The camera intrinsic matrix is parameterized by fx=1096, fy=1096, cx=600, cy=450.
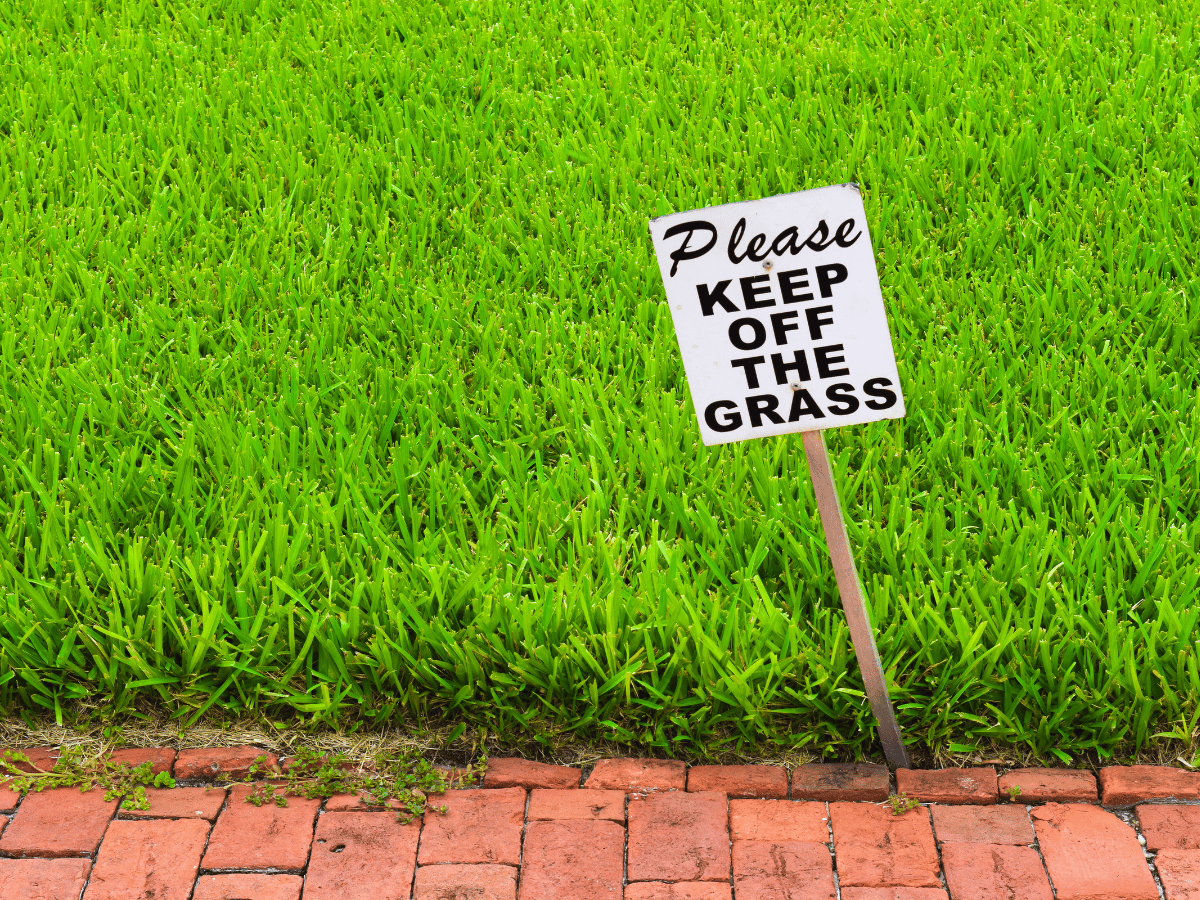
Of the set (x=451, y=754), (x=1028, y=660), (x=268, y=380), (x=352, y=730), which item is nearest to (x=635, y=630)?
(x=451, y=754)

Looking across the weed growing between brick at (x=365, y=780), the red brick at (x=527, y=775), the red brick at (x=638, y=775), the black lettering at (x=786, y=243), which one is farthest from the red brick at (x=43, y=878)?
the black lettering at (x=786, y=243)

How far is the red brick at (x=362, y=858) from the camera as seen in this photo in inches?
85.0

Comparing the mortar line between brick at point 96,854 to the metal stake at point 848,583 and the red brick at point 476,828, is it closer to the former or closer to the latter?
the red brick at point 476,828

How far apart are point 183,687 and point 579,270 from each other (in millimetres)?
1928

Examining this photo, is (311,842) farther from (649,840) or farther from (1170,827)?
(1170,827)

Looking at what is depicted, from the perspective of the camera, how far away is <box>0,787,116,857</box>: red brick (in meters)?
2.24

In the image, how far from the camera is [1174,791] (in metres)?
2.29

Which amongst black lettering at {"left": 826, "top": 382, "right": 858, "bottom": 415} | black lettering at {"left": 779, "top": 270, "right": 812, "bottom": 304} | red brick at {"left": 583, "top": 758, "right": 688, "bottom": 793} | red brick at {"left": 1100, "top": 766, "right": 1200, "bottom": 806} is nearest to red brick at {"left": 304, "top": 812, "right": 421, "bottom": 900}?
red brick at {"left": 583, "top": 758, "right": 688, "bottom": 793}

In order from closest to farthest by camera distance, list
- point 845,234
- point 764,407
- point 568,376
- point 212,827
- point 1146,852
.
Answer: point 845,234 < point 764,407 < point 1146,852 < point 212,827 < point 568,376

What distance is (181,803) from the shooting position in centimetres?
234

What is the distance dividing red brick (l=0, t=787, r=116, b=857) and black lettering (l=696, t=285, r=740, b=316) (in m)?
1.63

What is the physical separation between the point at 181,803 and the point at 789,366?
1573mm

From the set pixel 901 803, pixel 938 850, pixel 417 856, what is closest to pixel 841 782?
pixel 901 803

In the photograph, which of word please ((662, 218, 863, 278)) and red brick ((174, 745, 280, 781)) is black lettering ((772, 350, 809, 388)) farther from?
red brick ((174, 745, 280, 781))
